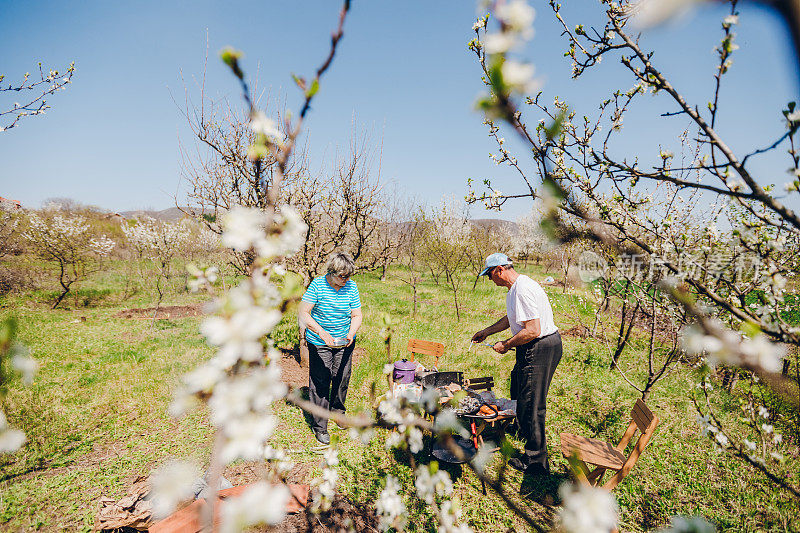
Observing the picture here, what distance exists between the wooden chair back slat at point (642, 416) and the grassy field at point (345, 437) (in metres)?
0.66

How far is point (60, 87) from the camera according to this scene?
348 centimetres

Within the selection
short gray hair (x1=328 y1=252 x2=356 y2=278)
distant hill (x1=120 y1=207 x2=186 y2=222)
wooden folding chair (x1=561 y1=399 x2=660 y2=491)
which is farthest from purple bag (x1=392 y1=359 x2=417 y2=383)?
distant hill (x1=120 y1=207 x2=186 y2=222)

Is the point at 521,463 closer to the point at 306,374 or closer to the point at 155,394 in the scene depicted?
the point at 306,374

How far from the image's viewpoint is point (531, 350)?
3533 millimetres

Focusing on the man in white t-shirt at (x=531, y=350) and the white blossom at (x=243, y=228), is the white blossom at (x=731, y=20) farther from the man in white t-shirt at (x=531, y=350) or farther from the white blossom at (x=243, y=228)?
the man in white t-shirt at (x=531, y=350)

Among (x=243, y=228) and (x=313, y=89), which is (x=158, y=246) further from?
(x=313, y=89)

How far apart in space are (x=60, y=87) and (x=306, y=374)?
4791 millimetres

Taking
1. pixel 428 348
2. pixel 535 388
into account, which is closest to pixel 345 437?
pixel 428 348

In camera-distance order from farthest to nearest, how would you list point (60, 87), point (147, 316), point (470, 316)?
point (470, 316) → point (147, 316) → point (60, 87)

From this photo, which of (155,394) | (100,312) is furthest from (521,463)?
(100,312)

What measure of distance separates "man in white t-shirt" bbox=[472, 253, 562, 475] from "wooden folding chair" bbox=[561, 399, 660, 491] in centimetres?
37

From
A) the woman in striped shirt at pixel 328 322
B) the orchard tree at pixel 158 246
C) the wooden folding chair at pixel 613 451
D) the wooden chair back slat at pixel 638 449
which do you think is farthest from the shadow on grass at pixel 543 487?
the orchard tree at pixel 158 246

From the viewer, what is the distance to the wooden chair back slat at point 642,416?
3024 mm

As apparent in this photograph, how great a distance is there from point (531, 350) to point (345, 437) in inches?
91.0
